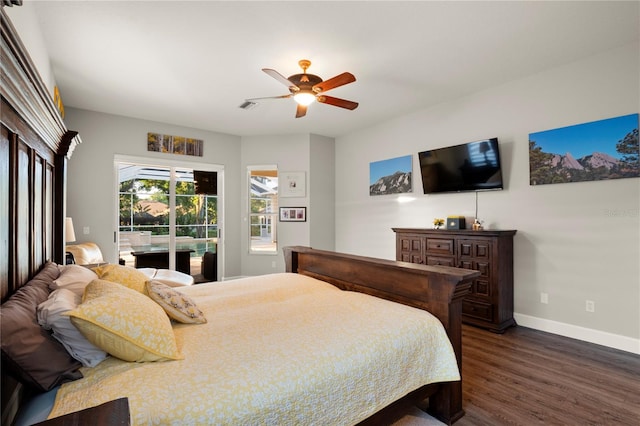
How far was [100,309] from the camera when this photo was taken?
126 cm

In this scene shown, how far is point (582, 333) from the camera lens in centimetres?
315

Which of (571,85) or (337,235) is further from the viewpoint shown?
(337,235)

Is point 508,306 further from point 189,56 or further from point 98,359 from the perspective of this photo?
point 189,56

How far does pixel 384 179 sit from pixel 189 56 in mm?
3355

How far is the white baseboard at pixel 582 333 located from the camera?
288cm

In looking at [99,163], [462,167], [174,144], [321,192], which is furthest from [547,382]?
[99,163]

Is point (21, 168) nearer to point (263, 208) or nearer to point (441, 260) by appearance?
point (441, 260)

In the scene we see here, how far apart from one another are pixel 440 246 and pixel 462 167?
3.50ft

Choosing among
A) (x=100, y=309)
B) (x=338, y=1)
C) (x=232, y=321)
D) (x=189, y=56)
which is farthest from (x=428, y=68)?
(x=100, y=309)

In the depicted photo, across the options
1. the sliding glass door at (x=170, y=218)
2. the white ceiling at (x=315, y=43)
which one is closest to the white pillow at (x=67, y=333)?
the white ceiling at (x=315, y=43)

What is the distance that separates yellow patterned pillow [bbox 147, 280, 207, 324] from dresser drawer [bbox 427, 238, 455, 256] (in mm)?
2982

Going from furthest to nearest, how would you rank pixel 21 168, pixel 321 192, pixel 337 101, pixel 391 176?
pixel 321 192, pixel 391 176, pixel 337 101, pixel 21 168

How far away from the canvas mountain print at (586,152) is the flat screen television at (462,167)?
38 centimetres

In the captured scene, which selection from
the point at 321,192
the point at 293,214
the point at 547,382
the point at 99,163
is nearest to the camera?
the point at 547,382
